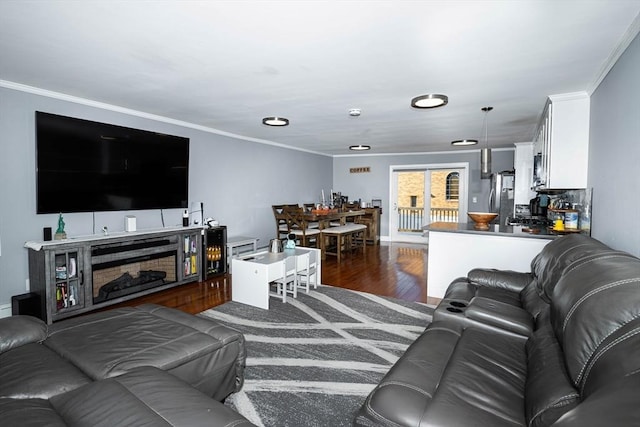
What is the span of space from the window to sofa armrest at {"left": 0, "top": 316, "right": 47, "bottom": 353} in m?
8.12

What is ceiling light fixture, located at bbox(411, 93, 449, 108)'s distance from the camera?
3.58 metres

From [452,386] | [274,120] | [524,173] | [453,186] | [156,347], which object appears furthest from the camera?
[453,186]

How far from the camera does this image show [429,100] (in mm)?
3627

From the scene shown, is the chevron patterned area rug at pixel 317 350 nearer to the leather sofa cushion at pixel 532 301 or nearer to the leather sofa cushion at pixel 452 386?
the leather sofa cushion at pixel 452 386

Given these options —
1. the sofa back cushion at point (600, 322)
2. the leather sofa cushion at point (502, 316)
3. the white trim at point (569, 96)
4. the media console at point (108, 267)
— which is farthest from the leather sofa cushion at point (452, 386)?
the media console at point (108, 267)

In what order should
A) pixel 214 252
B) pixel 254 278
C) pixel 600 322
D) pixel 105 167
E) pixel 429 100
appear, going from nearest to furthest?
1. pixel 600 322
2. pixel 429 100
3. pixel 254 278
4. pixel 105 167
5. pixel 214 252

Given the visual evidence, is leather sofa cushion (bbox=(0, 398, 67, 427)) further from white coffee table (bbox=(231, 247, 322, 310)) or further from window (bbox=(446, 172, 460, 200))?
window (bbox=(446, 172, 460, 200))

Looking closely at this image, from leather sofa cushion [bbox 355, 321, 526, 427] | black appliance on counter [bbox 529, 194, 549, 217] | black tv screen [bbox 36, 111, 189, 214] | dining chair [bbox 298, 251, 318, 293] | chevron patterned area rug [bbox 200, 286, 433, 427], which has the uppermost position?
black tv screen [bbox 36, 111, 189, 214]

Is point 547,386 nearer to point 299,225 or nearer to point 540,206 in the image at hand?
point 540,206

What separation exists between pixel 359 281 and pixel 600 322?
3.90m

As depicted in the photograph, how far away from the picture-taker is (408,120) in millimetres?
4875

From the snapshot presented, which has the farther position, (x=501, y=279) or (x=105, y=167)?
(x=105, y=167)

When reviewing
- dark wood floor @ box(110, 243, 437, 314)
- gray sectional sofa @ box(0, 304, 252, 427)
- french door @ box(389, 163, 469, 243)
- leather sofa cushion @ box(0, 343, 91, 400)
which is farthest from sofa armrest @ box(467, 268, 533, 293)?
french door @ box(389, 163, 469, 243)

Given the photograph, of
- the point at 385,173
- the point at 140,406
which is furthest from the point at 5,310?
the point at 385,173
